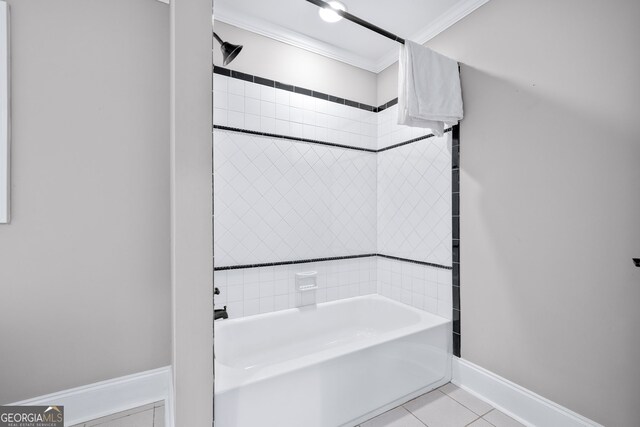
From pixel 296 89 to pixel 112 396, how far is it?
7.90 ft

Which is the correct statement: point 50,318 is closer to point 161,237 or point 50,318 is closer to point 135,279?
point 135,279

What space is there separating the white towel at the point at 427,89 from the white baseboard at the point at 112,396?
2191 millimetres

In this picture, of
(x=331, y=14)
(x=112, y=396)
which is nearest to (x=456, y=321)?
(x=112, y=396)

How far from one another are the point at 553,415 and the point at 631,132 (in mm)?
1430

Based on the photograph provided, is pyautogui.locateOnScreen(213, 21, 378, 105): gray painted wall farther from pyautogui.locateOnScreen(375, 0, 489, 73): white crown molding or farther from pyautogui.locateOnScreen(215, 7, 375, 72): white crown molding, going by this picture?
pyautogui.locateOnScreen(375, 0, 489, 73): white crown molding

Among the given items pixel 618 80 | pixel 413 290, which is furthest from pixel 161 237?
pixel 618 80

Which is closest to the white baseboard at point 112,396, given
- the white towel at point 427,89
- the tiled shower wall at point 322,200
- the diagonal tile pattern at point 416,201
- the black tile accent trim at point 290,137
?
the tiled shower wall at point 322,200

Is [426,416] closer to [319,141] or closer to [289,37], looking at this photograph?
[319,141]

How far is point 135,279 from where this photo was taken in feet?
6.06

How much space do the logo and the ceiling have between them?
2.61 meters

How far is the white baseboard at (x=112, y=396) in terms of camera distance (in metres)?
1.66

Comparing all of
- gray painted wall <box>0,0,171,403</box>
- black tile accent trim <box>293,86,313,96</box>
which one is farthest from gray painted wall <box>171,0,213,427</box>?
black tile accent trim <box>293,86,313,96</box>

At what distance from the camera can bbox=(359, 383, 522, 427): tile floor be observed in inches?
64.5

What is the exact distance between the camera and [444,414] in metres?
1.72
